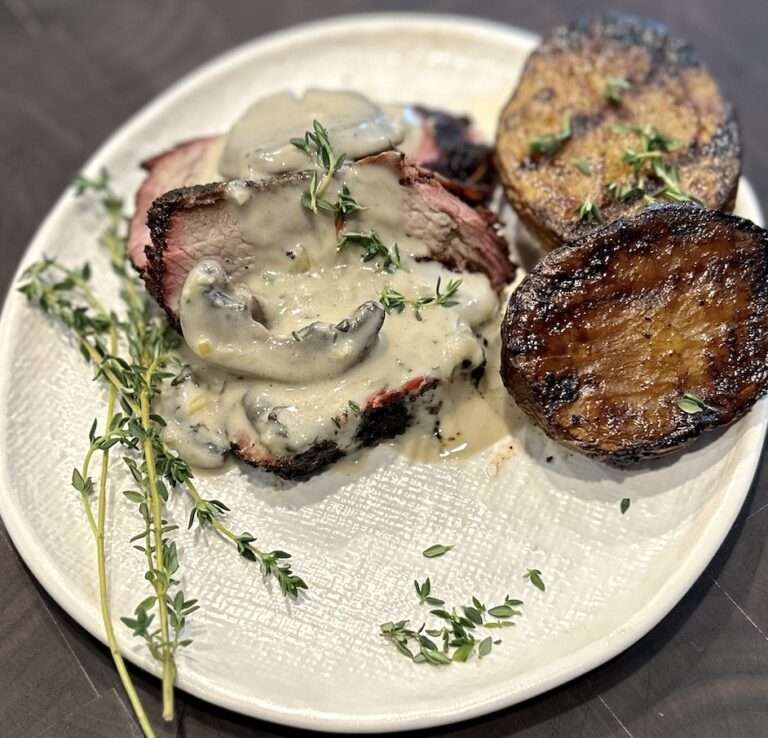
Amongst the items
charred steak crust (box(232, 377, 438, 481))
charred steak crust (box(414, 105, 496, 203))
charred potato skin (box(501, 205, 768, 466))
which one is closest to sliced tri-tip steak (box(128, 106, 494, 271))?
charred steak crust (box(414, 105, 496, 203))

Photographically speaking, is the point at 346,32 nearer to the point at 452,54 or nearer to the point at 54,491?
the point at 452,54

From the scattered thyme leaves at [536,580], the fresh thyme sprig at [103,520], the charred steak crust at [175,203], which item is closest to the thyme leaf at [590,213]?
the charred steak crust at [175,203]

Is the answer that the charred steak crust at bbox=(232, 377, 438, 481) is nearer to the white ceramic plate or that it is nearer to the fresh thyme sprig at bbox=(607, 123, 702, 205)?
the white ceramic plate

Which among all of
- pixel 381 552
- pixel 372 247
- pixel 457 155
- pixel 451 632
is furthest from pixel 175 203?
pixel 451 632

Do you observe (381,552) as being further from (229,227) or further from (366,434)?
(229,227)

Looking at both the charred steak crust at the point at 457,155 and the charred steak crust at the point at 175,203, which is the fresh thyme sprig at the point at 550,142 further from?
the charred steak crust at the point at 175,203

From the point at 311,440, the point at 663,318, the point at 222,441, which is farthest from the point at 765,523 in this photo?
the point at 222,441
